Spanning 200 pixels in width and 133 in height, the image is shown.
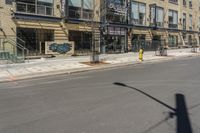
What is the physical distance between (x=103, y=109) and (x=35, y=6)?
2091 cm

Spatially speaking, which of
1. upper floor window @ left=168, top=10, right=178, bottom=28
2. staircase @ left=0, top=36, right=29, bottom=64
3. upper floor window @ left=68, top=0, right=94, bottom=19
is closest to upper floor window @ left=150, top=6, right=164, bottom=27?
upper floor window @ left=168, top=10, right=178, bottom=28

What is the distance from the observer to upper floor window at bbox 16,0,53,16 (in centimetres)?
2652

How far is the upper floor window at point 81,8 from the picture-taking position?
3155 cm

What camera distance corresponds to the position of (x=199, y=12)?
213ft

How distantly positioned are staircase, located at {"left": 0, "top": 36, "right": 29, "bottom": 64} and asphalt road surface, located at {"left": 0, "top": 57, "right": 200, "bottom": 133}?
10.6 meters

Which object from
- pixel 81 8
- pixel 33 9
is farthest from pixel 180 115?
pixel 81 8

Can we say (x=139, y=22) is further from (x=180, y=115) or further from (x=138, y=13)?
(x=180, y=115)

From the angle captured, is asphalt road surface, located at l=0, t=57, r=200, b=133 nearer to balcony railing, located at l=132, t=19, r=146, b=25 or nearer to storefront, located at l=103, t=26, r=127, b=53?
storefront, located at l=103, t=26, r=127, b=53

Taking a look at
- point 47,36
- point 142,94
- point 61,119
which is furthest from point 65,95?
point 47,36

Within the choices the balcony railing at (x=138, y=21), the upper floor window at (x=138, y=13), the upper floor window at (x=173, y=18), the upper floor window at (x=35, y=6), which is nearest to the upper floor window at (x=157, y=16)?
the upper floor window at (x=138, y=13)

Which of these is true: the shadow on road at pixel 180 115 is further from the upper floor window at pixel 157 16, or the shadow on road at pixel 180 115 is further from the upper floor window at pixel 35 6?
the upper floor window at pixel 157 16

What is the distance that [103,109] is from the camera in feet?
28.9

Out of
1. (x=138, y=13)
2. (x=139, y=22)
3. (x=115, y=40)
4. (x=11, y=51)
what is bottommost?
(x=11, y=51)

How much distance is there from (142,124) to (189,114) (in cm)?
162
